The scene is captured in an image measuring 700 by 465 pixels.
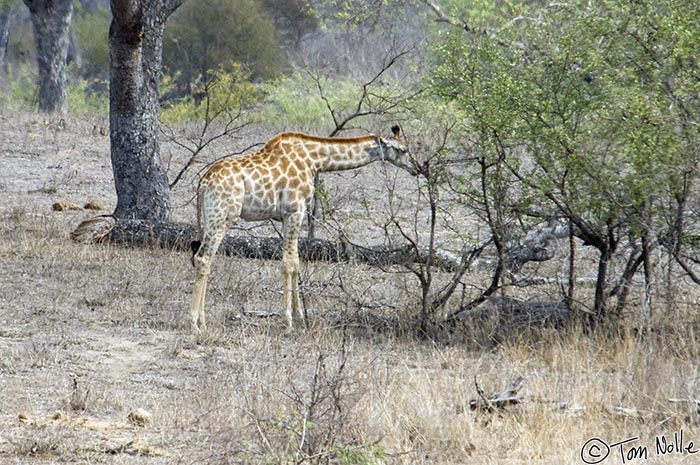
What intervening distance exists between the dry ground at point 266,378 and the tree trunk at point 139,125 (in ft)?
3.01

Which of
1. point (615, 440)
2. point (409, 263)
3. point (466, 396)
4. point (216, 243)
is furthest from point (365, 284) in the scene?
point (615, 440)

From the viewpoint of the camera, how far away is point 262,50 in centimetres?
2827

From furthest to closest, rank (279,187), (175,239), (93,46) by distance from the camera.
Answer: (93,46)
(175,239)
(279,187)

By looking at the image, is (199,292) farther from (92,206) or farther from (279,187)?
(92,206)

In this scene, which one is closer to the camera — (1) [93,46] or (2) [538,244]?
(2) [538,244]

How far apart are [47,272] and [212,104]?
10.8m

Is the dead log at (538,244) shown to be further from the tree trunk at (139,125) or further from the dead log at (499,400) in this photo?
the tree trunk at (139,125)

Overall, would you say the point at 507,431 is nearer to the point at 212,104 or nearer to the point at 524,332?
the point at 524,332
